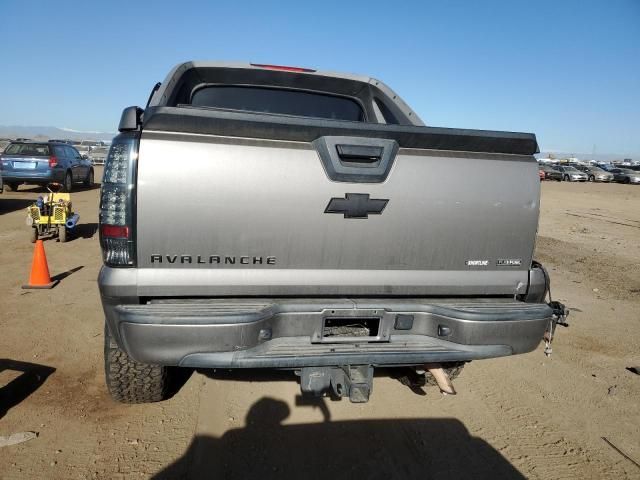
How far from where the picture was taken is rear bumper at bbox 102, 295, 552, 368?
232 cm

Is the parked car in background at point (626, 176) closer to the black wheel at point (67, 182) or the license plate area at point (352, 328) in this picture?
the black wheel at point (67, 182)

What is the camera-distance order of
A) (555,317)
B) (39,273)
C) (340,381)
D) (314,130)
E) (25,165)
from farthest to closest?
(25,165) < (39,273) < (555,317) < (340,381) < (314,130)

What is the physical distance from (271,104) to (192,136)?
201 cm

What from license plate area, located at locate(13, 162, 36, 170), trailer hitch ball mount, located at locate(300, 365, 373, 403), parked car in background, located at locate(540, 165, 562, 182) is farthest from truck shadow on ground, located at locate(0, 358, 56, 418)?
parked car in background, located at locate(540, 165, 562, 182)

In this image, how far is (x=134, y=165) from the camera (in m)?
2.30

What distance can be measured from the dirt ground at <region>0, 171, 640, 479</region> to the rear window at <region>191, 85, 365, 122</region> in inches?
91.1

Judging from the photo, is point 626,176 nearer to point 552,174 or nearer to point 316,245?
point 552,174

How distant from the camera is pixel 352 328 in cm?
279

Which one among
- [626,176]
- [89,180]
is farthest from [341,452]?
[626,176]

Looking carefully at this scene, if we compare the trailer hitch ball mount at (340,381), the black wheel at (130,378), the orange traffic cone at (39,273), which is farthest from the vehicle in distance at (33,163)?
the trailer hitch ball mount at (340,381)

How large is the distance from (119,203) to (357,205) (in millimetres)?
1216

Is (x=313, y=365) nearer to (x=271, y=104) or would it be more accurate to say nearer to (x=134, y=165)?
(x=134, y=165)

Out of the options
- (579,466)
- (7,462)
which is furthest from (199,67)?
(579,466)

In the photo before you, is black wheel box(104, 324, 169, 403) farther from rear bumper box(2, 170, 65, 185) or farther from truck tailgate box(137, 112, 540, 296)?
rear bumper box(2, 170, 65, 185)
